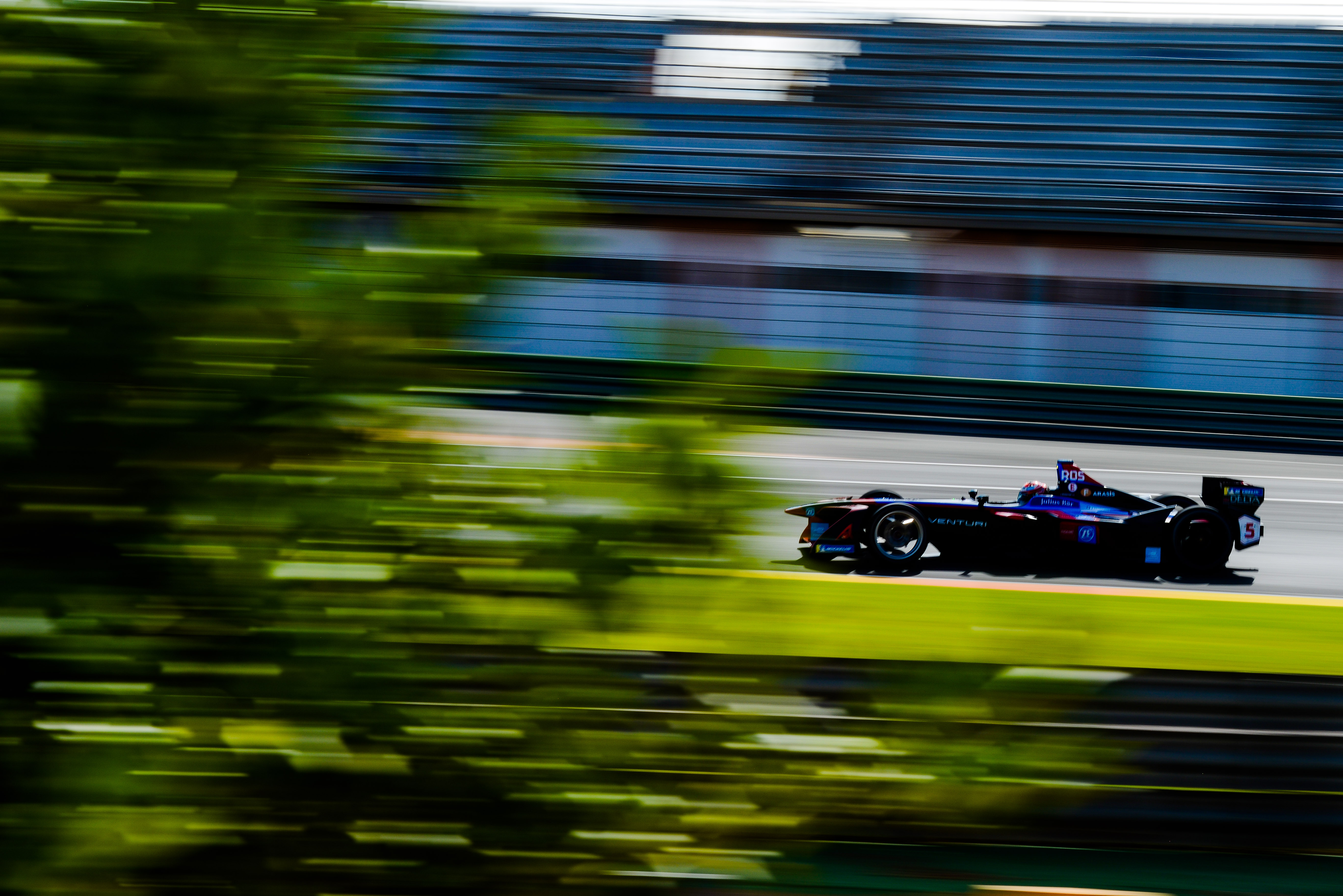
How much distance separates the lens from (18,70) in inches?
60.3

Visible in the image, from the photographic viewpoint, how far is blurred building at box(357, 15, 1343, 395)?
18125 millimetres

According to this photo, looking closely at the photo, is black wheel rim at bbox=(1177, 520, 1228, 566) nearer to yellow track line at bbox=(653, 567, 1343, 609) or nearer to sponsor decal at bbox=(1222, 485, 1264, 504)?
sponsor decal at bbox=(1222, 485, 1264, 504)

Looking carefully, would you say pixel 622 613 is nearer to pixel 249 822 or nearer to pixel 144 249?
pixel 249 822

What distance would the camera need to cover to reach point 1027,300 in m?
18.6

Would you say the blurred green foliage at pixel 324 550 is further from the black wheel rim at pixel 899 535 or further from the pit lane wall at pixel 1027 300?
the pit lane wall at pixel 1027 300

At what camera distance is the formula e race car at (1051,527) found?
704 cm

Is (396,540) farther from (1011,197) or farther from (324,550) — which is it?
(1011,197)

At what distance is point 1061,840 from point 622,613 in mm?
2169

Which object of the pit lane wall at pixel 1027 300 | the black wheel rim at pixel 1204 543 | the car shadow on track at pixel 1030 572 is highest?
the pit lane wall at pixel 1027 300

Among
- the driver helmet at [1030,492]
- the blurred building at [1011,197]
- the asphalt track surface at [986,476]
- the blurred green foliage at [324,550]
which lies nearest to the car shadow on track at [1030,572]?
the asphalt track surface at [986,476]

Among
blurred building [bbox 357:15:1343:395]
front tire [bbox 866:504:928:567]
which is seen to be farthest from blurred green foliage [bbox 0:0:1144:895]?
blurred building [bbox 357:15:1343:395]

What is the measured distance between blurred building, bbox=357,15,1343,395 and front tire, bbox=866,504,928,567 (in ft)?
33.7

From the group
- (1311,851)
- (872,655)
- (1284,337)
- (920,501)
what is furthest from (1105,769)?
(1284,337)

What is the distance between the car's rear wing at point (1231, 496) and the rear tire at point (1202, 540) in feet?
0.31
